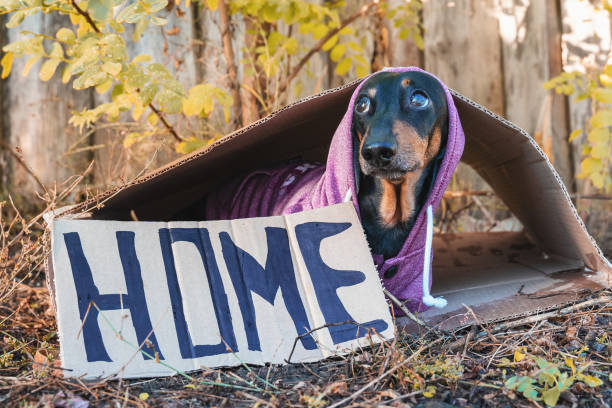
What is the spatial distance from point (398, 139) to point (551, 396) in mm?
861

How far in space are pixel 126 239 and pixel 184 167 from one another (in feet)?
1.52

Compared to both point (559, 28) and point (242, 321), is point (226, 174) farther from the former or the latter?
point (559, 28)

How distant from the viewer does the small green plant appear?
1.25m

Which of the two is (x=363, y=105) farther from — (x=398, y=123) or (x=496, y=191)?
(x=496, y=191)

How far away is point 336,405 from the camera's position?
1217 mm

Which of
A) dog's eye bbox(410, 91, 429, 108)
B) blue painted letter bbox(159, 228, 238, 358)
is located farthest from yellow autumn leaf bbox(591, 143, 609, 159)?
blue painted letter bbox(159, 228, 238, 358)

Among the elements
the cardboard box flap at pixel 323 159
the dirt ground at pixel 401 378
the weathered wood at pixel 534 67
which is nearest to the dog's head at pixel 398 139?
the cardboard box flap at pixel 323 159

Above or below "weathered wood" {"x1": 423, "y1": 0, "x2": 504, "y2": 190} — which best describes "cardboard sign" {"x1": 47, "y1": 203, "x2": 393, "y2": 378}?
below

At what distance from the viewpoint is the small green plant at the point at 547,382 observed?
1.25 meters

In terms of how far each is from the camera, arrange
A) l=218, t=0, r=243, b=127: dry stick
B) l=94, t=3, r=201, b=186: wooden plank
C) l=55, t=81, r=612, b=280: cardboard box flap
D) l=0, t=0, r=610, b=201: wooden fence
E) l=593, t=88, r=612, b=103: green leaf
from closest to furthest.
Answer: l=55, t=81, r=612, b=280: cardboard box flap
l=593, t=88, r=612, b=103: green leaf
l=218, t=0, r=243, b=127: dry stick
l=94, t=3, r=201, b=186: wooden plank
l=0, t=0, r=610, b=201: wooden fence

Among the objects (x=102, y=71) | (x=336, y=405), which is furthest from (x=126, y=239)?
(x=336, y=405)

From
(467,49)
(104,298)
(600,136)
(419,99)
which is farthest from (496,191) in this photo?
(104,298)

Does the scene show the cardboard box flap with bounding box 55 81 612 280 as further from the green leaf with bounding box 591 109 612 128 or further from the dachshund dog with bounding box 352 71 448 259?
the green leaf with bounding box 591 109 612 128

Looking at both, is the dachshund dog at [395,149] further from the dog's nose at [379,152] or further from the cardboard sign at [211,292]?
the cardboard sign at [211,292]
